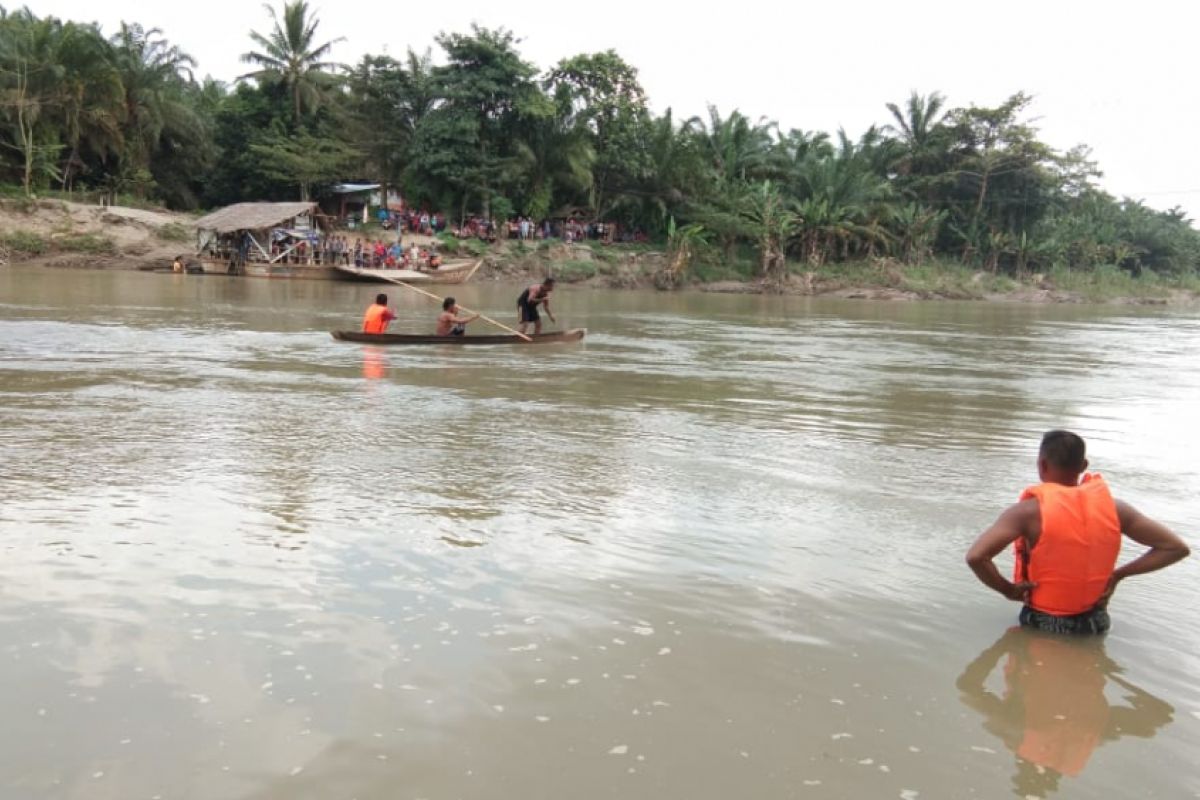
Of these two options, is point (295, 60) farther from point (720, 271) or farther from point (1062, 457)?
point (1062, 457)

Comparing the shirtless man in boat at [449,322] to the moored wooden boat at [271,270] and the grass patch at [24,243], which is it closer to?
the moored wooden boat at [271,270]

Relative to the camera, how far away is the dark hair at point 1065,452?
382cm

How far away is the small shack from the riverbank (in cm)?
218

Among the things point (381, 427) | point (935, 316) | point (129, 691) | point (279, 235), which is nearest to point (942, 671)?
point (129, 691)

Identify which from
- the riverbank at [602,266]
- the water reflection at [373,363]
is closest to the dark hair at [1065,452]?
the water reflection at [373,363]

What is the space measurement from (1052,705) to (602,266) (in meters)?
38.4

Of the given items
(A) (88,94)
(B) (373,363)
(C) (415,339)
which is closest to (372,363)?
(B) (373,363)

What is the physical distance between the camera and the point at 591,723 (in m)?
3.08

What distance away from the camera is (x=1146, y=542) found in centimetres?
372

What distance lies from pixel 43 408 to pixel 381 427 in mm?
3173

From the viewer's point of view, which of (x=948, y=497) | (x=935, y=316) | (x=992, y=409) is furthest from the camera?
(x=935, y=316)

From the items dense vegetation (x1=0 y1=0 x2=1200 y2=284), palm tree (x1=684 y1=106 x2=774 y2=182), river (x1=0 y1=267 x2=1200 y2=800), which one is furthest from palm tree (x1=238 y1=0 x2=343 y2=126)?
river (x1=0 y1=267 x2=1200 y2=800)

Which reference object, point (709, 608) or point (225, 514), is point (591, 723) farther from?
point (225, 514)

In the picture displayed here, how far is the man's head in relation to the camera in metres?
3.82
